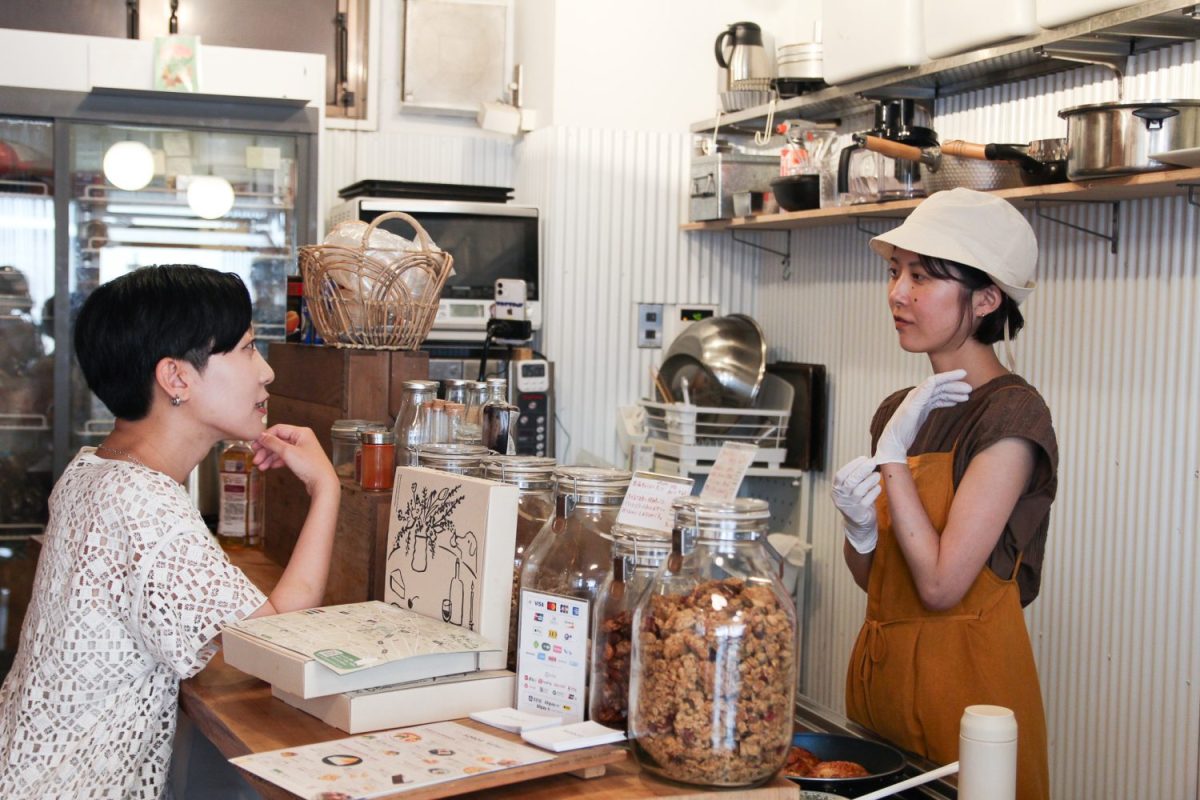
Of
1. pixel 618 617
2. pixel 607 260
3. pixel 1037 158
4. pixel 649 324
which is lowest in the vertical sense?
pixel 618 617

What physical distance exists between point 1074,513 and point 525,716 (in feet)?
6.91

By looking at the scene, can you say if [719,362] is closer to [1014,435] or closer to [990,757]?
[1014,435]

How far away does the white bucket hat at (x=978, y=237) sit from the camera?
2.01 m

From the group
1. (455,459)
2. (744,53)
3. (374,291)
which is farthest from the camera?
(744,53)

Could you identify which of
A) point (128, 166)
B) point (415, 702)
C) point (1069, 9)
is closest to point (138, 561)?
point (415, 702)

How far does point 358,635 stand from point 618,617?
1.07 ft

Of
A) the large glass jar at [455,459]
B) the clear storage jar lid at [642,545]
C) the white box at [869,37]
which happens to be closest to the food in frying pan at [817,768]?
the clear storage jar lid at [642,545]

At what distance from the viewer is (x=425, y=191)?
4242mm

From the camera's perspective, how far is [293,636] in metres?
1.50

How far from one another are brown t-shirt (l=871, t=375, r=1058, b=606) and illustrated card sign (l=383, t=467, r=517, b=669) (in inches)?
34.1

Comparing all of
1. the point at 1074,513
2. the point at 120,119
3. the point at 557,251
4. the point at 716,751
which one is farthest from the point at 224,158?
the point at 716,751

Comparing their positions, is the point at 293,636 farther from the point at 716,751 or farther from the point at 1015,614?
the point at 1015,614

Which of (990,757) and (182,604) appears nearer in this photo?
(990,757)

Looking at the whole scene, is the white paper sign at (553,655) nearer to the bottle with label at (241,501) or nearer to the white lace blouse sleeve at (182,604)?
the white lace blouse sleeve at (182,604)
